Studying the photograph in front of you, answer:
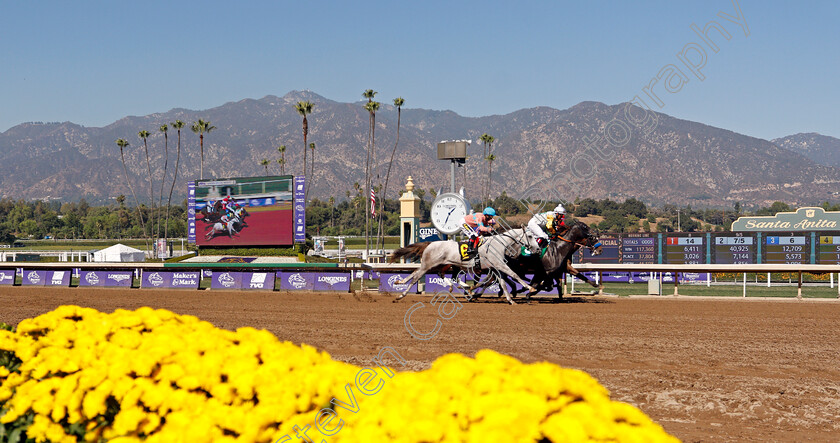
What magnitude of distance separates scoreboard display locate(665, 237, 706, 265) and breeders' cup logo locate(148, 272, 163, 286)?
2068 cm

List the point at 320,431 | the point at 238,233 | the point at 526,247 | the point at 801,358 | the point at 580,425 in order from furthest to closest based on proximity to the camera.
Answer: the point at 238,233
the point at 526,247
the point at 801,358
the point at 320,431
the point at 580,425

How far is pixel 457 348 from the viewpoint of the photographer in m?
9.88

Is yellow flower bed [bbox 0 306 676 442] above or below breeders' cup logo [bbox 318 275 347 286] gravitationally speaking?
above

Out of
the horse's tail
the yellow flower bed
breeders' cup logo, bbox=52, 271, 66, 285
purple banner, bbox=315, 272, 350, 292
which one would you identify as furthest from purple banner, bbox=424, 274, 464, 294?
the yellow flower bed

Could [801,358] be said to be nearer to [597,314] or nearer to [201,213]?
[597,314]

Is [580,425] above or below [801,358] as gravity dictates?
above

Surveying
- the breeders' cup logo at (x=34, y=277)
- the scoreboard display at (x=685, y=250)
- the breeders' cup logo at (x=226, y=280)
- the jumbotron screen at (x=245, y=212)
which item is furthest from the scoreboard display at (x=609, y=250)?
the breeders' cup logo at (x=34, y=277)

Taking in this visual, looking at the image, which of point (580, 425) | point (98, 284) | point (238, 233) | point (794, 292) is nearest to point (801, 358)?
point (580, 425)

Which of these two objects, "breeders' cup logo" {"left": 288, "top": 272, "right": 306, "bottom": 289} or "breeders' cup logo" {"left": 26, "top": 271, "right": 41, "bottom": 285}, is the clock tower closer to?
"breeders' cup logo" {"left": 288, "top": 272, "right": 306, "bottom": 289}

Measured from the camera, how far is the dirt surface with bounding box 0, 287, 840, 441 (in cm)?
659

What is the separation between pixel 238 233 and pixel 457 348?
2970 cm

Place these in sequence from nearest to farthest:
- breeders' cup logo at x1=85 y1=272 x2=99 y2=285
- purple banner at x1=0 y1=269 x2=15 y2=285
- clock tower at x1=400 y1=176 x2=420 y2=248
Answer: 1. clock tower at x1=400 y1=176 x2=420 y2=248
2. breeders' cup logo at x1=85 y1=272 x2=99 y2=285
3. purple banner at x1=0 y1=269 x2=15 y2=285

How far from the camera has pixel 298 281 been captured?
941 inches

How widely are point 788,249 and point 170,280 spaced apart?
80.0 ft
